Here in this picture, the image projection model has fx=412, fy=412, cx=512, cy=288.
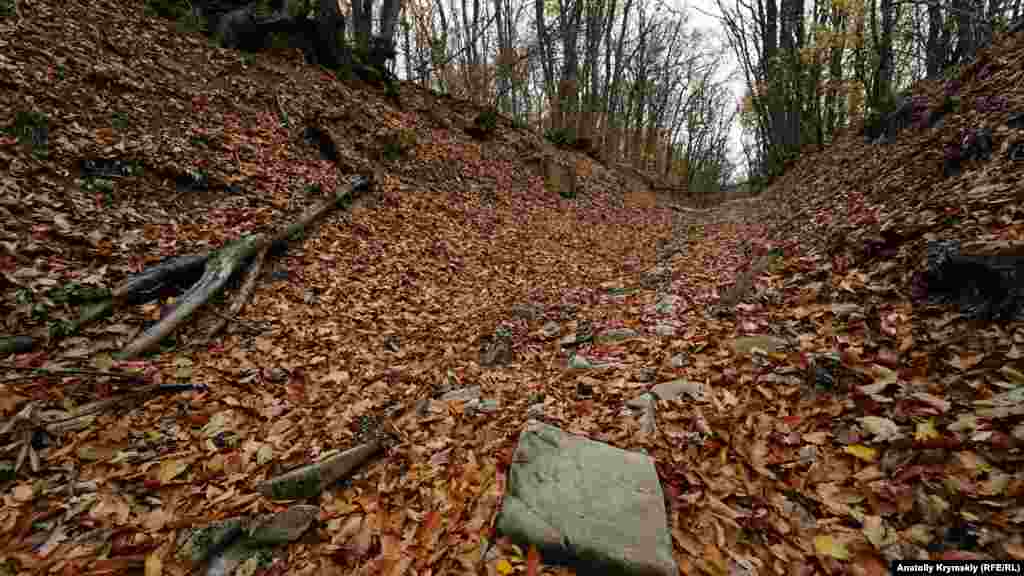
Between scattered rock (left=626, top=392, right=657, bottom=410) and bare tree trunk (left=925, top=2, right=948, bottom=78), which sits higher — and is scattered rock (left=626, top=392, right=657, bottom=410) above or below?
below

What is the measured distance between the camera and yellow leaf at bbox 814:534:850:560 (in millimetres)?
1791

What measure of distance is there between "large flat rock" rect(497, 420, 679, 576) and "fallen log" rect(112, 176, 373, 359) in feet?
10.8

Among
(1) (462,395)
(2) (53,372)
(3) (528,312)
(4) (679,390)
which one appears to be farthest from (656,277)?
(2) (53,372)

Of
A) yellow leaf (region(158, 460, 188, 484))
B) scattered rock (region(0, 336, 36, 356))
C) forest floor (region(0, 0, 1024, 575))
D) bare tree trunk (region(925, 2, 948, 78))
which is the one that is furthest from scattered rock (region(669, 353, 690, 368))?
bare tree trunk (region(925, 2, 948, 78))

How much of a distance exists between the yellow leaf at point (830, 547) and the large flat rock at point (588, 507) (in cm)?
63

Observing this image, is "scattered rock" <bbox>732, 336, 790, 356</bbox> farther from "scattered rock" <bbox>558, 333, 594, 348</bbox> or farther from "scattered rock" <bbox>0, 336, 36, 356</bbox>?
"scattered rock" <bbox>0, 336, 36, 356</bbox>

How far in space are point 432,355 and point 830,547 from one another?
3392mm

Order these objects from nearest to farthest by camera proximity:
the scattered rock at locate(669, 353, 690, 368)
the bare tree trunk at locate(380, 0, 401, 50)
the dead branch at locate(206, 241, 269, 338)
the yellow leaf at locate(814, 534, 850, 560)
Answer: the yellow leaf at locate(814, 534, 850, 560)
the scattered rock at locate(669, 353, 690, 368)
the dead branch at locate(206, 241, 269, 338)
the bare tree trunk at locate(380, 0, 401, 50)

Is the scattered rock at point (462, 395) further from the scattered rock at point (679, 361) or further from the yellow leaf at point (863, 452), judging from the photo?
the yellow leaf at point (863, 452)

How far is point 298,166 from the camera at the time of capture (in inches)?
278

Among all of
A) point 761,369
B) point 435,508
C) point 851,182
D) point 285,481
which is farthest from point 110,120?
point 851,182

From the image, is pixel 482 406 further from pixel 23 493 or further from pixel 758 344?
pixel 23 493

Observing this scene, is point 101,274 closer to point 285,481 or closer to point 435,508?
point 285,481

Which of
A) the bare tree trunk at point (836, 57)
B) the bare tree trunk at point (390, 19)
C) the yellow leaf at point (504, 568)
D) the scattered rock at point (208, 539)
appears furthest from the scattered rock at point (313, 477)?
the bare tree trunk at point (836, 57)
